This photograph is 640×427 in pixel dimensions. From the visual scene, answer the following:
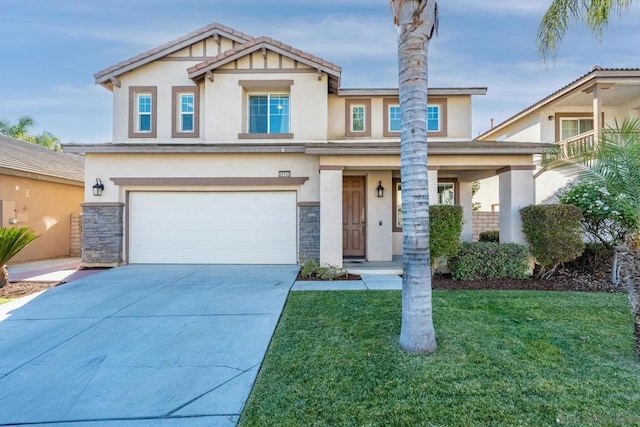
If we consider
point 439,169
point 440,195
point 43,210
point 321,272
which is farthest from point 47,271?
point 440,195

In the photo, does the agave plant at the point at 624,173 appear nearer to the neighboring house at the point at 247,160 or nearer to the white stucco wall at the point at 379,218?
the neighboring house at the point at 247,160

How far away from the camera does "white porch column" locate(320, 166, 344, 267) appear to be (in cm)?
894

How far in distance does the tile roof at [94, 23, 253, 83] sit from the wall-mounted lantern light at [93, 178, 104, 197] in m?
3.69

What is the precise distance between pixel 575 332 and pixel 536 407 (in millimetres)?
2415

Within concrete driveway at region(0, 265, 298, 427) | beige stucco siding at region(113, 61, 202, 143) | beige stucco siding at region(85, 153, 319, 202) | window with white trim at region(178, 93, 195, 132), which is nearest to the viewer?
concrete driveway at region(0, 265, 298, 427)

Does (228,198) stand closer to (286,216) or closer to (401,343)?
(286,216)

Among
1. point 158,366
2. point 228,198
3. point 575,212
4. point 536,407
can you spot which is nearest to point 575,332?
point 536,407

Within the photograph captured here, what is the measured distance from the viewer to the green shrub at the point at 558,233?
756cm

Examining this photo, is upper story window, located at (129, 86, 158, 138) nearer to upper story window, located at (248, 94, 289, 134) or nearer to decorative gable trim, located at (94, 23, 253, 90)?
decorative gable trim, located at (94, 23, 253, 90)

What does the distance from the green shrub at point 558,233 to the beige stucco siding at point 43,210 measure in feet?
53.5

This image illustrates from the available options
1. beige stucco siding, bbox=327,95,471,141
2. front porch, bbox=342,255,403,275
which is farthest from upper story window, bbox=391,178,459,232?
beige stucco siding, bbox=327,95,471,141

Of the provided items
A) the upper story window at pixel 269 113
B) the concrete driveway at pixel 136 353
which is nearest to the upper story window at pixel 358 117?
the upper story window at pixel 269 113

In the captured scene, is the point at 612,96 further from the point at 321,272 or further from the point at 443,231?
the point at 321,272

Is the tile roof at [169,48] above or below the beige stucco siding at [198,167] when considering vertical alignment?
above
